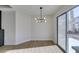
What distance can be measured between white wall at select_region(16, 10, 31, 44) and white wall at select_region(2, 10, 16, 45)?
1.09 ft

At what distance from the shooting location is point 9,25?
855 cm

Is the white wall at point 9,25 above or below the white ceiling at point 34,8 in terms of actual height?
below

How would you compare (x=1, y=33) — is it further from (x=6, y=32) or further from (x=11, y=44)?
(x=11, y=44)

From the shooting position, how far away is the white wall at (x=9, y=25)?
8547 millimetres

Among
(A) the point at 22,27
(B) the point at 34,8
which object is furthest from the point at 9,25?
(B) the point at 34,8

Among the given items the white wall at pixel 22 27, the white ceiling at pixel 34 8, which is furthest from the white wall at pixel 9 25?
the white ceiling at pixel 34 8

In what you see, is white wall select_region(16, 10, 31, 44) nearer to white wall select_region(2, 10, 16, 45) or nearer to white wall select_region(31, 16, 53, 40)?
white wall select_region(2, 10, 16, 45)

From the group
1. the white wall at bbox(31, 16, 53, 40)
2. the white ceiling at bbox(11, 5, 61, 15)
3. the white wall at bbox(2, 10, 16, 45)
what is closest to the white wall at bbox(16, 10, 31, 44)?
the white wall at bbox(2, 10, 16, 45)

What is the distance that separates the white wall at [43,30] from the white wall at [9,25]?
11.2ft

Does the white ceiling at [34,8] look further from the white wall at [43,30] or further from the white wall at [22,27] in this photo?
the white wall at [43,30]

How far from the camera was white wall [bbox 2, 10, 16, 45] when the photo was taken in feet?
28.0

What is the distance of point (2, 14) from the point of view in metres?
8.56
